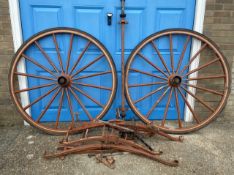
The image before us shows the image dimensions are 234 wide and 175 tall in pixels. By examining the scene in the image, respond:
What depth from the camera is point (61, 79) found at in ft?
7.75

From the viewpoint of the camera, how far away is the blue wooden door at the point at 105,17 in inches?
93.0

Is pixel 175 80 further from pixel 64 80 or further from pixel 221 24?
pixel 64 80

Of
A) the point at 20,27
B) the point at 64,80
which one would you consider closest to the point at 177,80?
the point at 64,80

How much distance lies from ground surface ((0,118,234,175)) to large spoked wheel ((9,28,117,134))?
0.21m

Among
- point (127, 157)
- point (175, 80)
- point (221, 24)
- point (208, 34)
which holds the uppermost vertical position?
point (221, 24)

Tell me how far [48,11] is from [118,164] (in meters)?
1.67

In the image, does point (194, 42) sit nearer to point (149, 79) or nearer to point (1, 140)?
point (149, 79)

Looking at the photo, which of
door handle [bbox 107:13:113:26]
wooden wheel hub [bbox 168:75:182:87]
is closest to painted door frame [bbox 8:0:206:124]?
wooden wheel hub [bbox 168:75:182:87]

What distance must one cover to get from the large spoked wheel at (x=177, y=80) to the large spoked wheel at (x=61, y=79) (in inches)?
13.5

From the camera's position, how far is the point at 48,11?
93.1 inches

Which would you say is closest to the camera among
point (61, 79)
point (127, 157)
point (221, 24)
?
point (127, 157)

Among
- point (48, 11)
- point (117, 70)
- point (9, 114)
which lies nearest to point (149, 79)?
point (117, 70)

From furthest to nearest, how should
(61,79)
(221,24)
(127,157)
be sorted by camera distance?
(221,24) → (61,79) → (127,157)

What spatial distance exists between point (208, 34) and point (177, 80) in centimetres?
63
